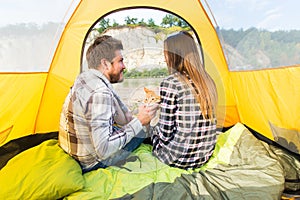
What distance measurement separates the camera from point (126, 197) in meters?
1.11

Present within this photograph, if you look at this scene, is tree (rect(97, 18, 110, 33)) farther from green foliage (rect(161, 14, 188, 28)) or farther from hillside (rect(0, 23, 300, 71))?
green foliage (rect(161, 14, 188, 28))

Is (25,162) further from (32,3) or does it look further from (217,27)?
(217,27)

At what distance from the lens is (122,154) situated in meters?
1.40

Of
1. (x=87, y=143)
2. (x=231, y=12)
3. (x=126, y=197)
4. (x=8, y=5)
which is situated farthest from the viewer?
(x=231, y=12)

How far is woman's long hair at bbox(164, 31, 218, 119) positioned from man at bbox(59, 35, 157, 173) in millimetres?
302

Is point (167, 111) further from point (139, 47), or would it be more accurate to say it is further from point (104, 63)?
point (139, 47)

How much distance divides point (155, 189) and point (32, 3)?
4.34 ft

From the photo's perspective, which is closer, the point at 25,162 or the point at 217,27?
the point at 25,162

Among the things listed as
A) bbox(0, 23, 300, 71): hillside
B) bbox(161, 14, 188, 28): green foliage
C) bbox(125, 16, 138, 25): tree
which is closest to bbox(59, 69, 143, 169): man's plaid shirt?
bbox(0, 23, 300, 71): hillside

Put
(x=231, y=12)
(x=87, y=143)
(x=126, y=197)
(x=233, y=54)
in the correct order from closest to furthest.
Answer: (x=126, y=197) < (x=87, y=143) < (x=231, y=12) < (x=233, y=54)

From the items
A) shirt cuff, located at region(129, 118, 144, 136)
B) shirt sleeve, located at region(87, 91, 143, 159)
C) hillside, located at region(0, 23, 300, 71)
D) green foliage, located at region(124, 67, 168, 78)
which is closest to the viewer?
shirt sleeve, located at region(87, 91, 143, 159)

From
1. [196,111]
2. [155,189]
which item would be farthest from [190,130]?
[155,189]

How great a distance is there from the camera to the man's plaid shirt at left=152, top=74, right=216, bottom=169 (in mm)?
1228

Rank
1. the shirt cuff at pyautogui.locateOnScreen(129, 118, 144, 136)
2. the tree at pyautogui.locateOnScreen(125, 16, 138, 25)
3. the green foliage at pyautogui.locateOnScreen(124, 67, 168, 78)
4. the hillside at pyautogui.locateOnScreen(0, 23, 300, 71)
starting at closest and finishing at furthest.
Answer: the shirt cuff at pyautogui.locateOnScreen(129, 118, 144, 136), the hillside at pyautogui.locateOnScreen(0, 23, 300, 71), the green foliage at pyautogui.locateOnScreen(124, 67, 168, 78), the tree at pyautogui.locateOnScreen(125, 16, 138, 25)
